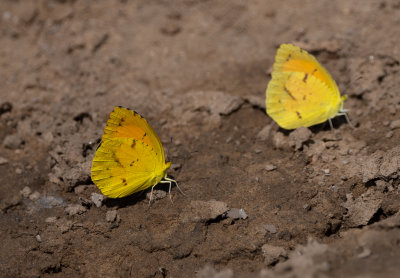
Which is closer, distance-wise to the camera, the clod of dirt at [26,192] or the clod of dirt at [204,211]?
the clod of dirt at [204,211]

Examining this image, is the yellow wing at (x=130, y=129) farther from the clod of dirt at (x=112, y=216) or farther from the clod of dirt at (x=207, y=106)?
the clod of dirt at (x=207, y=106)

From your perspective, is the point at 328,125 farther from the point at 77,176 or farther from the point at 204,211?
the point at 77,176

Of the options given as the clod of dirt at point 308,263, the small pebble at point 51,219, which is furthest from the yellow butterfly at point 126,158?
the clod of dirt at point 308,263

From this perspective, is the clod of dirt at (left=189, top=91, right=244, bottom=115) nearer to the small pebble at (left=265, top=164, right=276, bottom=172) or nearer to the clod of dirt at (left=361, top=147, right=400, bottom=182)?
the small pebble at (left=265, top=164, right=276, bottom=172)

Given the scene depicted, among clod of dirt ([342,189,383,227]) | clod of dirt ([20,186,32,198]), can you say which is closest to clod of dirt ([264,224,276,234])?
clod of dirt ([342,189,383,227])

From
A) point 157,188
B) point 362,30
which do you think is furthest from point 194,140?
point 362,30
